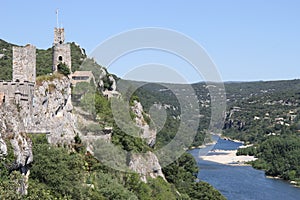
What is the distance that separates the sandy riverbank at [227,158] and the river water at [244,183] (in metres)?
2.64

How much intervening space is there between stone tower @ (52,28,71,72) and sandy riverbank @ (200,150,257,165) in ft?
165

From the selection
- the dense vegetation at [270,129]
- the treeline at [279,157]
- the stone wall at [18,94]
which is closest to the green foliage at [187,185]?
the stone wall at [18,94]

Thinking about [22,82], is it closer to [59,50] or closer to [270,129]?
[59,50]

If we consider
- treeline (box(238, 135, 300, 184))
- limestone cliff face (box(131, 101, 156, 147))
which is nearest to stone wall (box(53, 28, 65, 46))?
limestone cliff face (box(131, 101, 156, 147))

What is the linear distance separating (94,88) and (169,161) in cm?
965

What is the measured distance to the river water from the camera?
5150 cm

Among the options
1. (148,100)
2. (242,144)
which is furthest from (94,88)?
(242,144)

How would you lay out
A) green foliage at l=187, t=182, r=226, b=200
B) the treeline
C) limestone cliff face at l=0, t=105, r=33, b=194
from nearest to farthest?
limestone cliff face at l=0, t=105, r=33, b=194
green foliage at l=187, t=182, r=226, b=200
the treeline

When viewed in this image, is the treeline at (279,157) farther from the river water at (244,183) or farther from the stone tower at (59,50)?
the stone tower at (59,50)

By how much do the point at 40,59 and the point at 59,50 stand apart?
20.9 m

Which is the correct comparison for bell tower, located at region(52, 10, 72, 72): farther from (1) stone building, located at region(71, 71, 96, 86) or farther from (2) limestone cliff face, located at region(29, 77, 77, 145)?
(1) stone building, located at region(71, 71, 96, 86)

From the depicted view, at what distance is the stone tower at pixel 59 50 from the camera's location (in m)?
30.7

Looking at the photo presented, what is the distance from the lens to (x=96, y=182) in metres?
24.8

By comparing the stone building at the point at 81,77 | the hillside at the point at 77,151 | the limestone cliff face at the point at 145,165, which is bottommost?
the limestone cliff face at the point at 145,165
